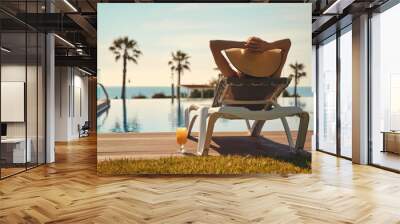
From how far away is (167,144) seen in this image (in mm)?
6648

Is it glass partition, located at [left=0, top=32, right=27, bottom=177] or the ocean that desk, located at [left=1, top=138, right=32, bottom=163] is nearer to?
glass partition, located at [left=0, top=32, right=27, bottom=177]

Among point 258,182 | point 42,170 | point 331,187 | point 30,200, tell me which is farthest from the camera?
point 42,170

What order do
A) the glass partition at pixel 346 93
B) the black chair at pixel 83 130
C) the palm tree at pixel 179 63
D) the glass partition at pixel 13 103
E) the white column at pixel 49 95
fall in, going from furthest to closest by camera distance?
1. the black chair at pixel 83 130
2. the glass partition at pixel 346 93
3. the white column at pixel 49 95
4. the palm tree at pixel 179 63
5. the glass partition at pixel 13 103

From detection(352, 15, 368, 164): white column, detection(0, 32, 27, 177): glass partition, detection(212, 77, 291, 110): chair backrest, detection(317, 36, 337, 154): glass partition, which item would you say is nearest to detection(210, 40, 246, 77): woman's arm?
detection(212, 77, 291, 110): chair backrest

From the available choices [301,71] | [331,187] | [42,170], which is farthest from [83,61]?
[331,187]

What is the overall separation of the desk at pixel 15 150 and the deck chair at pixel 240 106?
292 centimetres

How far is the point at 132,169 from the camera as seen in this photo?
6.68m

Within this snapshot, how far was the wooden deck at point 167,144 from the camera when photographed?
21.6ft

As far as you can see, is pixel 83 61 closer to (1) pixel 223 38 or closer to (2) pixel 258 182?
(1) pixel 223 38

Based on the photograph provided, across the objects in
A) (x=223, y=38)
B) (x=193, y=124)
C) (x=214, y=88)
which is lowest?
(x=193, y=124)

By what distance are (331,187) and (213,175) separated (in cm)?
196

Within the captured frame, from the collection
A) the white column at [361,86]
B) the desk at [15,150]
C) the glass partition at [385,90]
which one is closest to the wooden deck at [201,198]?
the desk at [15,150]

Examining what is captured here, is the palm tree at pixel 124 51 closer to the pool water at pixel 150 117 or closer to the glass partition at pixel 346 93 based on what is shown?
the pool water at pixel 150 117

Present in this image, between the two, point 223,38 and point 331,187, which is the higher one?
point 223,38
